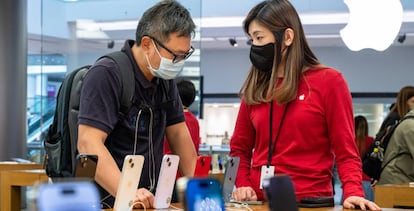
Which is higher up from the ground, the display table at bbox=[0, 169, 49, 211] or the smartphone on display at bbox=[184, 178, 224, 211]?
the smartphone on display at bbox=[184, 178, 224, 211]

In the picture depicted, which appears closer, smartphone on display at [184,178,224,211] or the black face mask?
smartphone on display at [184,178,224,211]

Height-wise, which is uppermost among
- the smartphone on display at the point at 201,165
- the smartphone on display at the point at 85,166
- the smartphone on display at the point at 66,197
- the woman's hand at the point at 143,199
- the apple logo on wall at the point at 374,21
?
the apple logo on wall at the point at 374,21

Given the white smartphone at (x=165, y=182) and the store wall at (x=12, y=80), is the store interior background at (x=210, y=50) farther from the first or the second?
the white smartphone at (x=165, y=182)

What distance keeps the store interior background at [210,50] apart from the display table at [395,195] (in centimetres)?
299

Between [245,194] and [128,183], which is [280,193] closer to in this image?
[128,183]

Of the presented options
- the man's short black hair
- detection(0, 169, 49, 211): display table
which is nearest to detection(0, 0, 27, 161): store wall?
detection(0, 169, 49, 211): display table

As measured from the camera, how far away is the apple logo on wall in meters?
6.90

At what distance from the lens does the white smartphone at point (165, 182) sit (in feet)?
5.61

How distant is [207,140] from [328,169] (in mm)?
10139

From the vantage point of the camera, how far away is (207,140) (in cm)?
1214

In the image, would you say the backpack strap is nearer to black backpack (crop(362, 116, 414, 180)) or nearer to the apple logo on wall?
black backpack (crop(362, 116, 414, 180))

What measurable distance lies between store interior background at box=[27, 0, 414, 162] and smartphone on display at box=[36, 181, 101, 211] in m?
5.45

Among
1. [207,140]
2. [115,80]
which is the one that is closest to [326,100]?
[115,80]

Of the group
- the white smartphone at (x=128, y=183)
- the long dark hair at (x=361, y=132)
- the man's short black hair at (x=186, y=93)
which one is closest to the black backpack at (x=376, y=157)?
the man's short black hair at (x=186, y=93)
